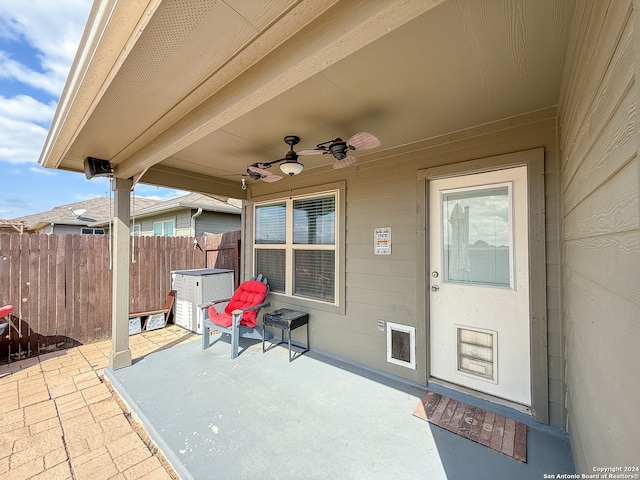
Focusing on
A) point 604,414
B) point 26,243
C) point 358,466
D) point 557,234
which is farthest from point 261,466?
point 26,243

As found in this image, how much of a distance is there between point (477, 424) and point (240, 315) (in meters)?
2.61

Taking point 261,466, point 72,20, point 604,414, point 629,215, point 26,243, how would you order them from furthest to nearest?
point 26,243, point 261,466, point 72,20, point 604,414, point 629,215

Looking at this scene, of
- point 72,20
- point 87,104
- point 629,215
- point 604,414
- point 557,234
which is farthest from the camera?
point 557,234

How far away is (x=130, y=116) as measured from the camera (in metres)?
2.07

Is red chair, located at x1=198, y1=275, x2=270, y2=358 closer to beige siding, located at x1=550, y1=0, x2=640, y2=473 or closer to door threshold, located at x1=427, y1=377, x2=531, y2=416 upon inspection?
door threshold, located at x1=427, y1=377, x2=531, y2=416

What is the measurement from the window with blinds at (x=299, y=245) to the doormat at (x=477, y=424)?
152 cm

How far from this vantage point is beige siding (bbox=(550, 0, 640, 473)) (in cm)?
66

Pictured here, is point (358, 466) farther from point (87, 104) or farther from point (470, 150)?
point (87, 104)

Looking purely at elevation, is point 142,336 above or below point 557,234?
below

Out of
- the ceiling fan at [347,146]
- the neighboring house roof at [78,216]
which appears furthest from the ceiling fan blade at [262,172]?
the neighboring house roof at [78,216]

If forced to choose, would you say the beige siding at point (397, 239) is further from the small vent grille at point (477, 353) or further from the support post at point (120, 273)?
the support post at point (120, 273)

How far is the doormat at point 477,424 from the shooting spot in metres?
1.85

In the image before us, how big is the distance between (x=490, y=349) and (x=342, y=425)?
1413 mm

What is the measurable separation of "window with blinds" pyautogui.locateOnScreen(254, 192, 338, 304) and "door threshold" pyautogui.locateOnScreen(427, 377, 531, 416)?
4.59 feet
